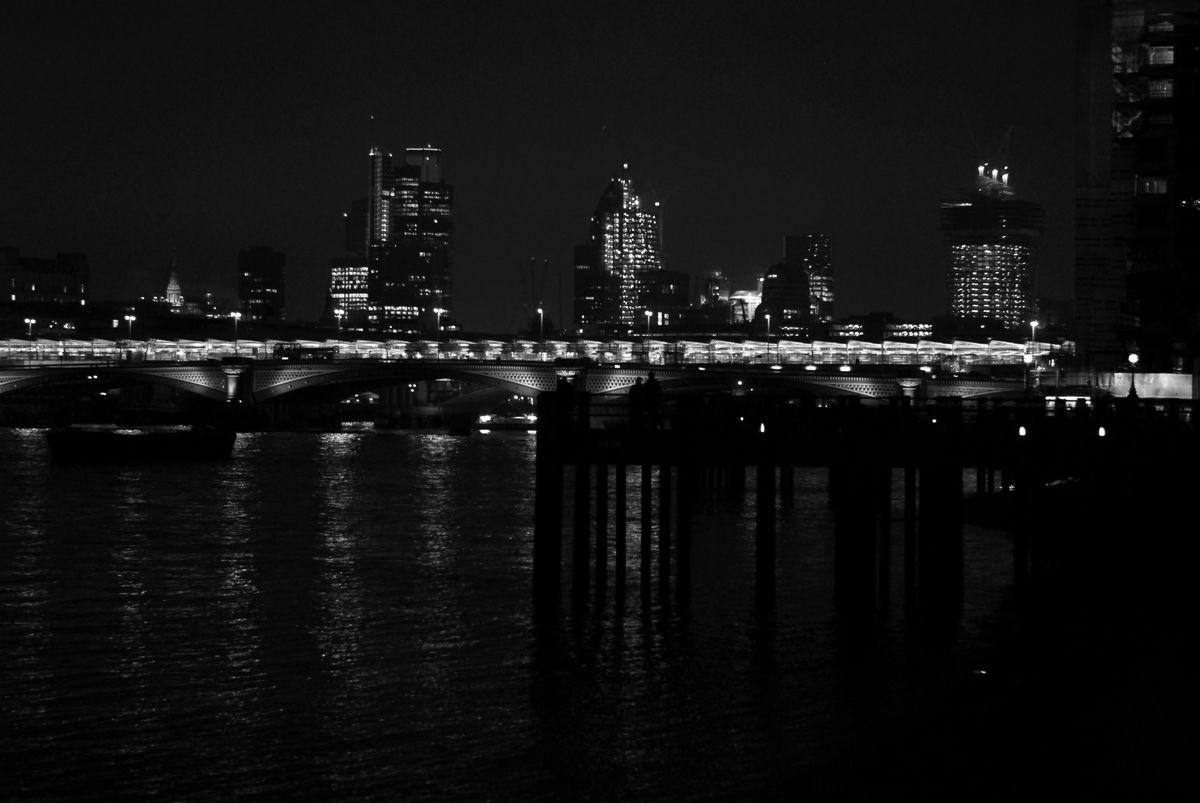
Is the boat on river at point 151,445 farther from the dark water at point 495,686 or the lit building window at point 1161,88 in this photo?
the lit building window at point 1161,88

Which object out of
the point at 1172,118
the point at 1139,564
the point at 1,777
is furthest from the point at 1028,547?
the point at 1172,118

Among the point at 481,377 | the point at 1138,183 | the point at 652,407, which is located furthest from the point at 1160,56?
the point at 481,377

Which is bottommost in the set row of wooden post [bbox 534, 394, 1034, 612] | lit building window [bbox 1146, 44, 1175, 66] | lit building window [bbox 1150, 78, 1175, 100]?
row of wooden post [bbox 534, 394, 1034, 612]

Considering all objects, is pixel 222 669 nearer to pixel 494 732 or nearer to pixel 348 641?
pixel 348 641

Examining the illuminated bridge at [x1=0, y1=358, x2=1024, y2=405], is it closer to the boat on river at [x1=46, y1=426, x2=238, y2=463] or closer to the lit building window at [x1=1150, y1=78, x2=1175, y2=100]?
the boat on river at [x1=46, y1=426, x2=238, y2=463]

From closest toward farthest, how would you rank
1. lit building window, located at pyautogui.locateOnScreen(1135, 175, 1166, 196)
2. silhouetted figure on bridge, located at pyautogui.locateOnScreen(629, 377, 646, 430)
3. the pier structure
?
1. the pier structure
2. silhouetted figure on bridge, located at pyautogui.locateOnScreen(629, 377, 646, 430)
3. lit building window, located at pyautogui.locateOnScreen(1135, 175, 1166, 196)

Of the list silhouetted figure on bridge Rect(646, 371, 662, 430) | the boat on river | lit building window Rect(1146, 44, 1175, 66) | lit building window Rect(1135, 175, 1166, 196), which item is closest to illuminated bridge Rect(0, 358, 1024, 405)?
the boat on river

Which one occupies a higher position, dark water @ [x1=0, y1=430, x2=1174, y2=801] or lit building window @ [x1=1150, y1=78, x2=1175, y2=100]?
lit building window @ [x1=1150, y1=78, x2=1175, y2=100]

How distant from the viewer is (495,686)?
30.5 meters

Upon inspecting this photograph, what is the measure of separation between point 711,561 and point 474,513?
21.0m

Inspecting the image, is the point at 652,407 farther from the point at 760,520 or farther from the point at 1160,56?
the point at 1160,56

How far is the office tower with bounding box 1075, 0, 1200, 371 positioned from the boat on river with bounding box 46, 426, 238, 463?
182 feet

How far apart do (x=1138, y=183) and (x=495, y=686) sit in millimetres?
68572

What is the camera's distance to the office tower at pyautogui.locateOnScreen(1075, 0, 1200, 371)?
8462cm
